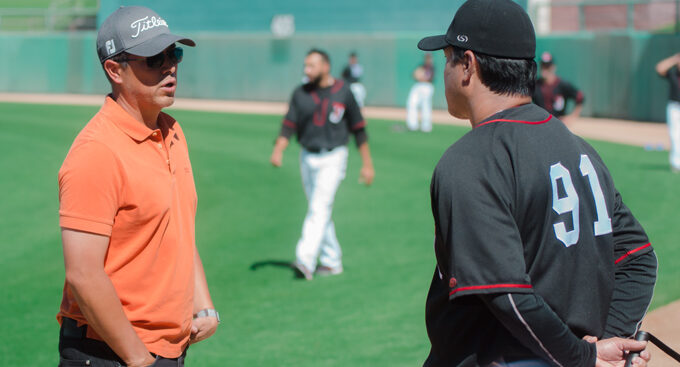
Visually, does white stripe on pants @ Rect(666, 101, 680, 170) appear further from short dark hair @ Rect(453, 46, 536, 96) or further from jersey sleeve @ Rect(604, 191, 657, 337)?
short dark hair @ Rect(453, 46, 536, 96)

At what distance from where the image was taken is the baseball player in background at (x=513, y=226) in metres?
2.40

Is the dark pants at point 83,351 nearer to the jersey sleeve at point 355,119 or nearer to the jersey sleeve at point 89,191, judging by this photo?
the jersey sleeve at point 89,191

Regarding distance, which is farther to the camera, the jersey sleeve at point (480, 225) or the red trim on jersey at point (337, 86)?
the red trim on jersey at point (337, 86)

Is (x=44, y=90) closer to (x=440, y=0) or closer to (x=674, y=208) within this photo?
(x=440, y=0)

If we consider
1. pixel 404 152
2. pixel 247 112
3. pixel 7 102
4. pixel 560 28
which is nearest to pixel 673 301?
pixel 404 152

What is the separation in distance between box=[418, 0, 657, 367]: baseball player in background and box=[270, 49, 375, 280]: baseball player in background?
5883mm

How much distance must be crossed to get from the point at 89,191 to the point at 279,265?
6.38 m

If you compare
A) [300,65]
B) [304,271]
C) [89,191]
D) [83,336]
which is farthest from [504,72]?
[300,65]

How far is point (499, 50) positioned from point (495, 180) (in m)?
0.47

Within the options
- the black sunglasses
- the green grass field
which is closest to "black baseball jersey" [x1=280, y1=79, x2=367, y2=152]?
the green grass field

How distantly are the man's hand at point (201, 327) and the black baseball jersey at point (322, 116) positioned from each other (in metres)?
5.34

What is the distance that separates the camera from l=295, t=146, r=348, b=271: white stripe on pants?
8602 mm

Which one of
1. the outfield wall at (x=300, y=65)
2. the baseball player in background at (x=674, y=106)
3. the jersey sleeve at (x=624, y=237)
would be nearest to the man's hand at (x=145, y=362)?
the jersey sleeve at (x=624, y=237)

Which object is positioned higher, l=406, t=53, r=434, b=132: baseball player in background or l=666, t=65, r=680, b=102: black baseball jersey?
l=666, t=65, r=680, b=102: black baseball jersey
